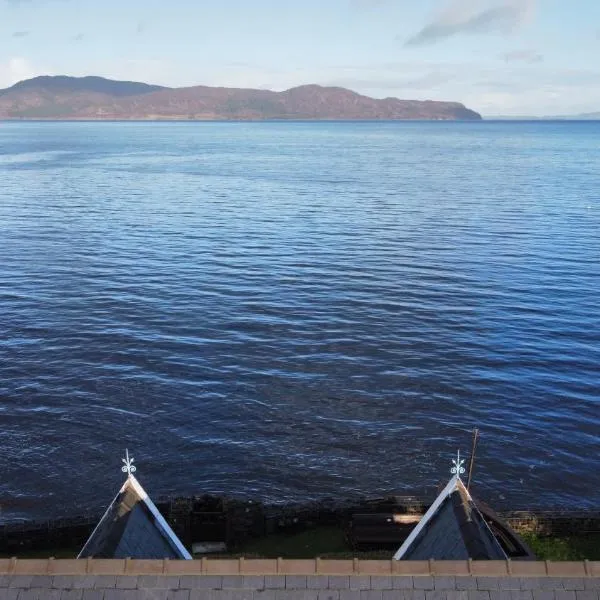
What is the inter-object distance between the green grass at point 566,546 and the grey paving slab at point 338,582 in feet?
68.4

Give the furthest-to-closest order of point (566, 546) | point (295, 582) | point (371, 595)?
point (566, 546)
point (295, 582)
point (371, 595)

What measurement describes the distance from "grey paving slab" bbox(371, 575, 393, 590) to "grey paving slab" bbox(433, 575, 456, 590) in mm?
1103

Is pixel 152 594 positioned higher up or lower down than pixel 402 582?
lower down

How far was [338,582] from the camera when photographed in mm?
17594

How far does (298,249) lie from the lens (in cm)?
9650

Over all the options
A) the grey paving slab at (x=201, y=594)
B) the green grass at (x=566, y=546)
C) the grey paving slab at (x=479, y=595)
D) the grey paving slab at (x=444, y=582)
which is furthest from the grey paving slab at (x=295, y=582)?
the green grass at (x=566, y=546)

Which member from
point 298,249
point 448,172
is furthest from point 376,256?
point 448,172

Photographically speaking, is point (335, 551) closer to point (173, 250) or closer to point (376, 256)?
point (376, 256)

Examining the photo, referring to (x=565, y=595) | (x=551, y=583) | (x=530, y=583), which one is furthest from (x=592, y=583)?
(x=530, y=583)

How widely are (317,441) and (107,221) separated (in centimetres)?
7831

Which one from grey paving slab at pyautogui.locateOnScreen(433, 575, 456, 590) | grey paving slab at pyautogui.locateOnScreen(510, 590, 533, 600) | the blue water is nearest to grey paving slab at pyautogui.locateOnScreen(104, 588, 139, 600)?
grey paving slab at pyautogui.locateOnScreen(433, 575, 456, 590)

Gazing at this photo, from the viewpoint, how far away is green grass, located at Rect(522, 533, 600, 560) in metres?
35.2

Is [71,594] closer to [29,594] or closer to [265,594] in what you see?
[29,594]

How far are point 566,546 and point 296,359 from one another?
28205 mm
